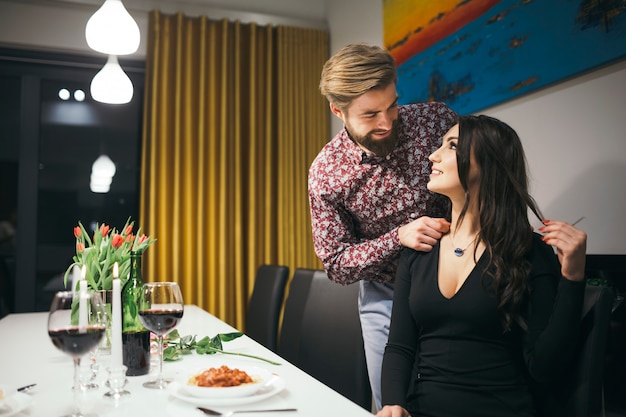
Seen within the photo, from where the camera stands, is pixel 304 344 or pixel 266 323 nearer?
pixel 304 344

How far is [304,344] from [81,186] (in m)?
2.59

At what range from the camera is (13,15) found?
12.0 ft

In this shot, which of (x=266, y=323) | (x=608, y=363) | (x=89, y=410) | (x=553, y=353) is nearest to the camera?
(x=89, y=410)

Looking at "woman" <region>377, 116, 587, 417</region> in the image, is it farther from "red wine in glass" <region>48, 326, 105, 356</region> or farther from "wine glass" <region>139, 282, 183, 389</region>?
"red wine in glass" <region>48, 326, 105, 356</region>

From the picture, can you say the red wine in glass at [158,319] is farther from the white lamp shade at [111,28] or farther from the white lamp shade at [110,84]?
the white lamp shade at [110,84]

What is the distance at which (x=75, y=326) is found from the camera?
96 centimetres

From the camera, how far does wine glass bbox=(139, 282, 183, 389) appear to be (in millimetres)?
1190

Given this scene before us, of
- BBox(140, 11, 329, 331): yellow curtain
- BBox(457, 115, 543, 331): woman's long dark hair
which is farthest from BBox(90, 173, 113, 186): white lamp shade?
BBox(457, 115, 543, 331): woman's long dark hair

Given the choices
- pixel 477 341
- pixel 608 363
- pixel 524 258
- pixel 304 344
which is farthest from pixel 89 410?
pixel 608 363

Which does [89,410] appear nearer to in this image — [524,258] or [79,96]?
[524,258]

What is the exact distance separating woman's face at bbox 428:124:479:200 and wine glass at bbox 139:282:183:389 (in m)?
0.69

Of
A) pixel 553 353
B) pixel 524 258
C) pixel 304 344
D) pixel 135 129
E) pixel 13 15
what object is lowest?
pixel 304 344

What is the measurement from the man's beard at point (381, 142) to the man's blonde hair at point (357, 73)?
0.12 meters

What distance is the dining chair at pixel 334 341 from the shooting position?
1774mm
